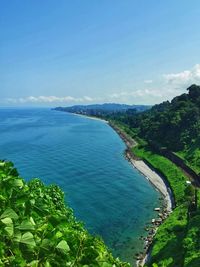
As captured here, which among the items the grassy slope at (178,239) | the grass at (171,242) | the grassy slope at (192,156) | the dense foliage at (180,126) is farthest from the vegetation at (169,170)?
the grass at (171,242)

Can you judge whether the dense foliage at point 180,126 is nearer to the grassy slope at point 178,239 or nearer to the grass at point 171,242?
the grassy slope at point 178,239

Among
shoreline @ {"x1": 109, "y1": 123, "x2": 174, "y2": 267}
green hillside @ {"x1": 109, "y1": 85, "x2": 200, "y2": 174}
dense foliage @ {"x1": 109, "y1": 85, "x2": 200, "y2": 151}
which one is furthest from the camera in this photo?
dense foliage @ {"x1": 109, "y1": 85, "x2": 200, "y2": 151}

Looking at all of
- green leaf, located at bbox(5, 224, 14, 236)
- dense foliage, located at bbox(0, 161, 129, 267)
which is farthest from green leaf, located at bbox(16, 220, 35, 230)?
green leaf, located at bbox(5, 224, 14, 236)

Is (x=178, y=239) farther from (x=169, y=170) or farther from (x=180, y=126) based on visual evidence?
(x=180, y=126)

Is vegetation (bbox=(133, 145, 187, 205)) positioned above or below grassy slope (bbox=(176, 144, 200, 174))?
below

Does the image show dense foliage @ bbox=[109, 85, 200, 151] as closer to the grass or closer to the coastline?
the coastline

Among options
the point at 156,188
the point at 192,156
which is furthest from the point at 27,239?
Answer: the point at 192,156

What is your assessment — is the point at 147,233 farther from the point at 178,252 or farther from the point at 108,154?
the point at 108,154

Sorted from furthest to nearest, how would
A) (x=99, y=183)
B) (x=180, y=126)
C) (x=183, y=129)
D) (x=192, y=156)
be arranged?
(x=180, y=126) < (x=183, y=129) < (x=192, y=156) < (x=99, y=183)

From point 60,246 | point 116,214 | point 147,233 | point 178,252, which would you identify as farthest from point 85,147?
point 60,246
